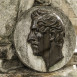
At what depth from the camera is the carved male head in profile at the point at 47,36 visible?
3250 millimetres

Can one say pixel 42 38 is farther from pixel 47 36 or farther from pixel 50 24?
pixel 50 24

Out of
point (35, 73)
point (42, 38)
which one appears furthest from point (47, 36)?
point (35, 73)

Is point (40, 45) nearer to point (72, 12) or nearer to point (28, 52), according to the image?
point (28, 52)

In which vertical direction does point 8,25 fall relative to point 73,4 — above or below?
below

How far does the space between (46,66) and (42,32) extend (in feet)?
1.60

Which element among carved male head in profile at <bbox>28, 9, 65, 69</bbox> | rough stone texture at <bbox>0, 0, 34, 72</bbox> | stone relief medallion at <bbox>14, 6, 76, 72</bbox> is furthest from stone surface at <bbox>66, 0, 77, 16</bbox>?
rough stone texture at <bbox>0, 0, 34, 72</bbox>

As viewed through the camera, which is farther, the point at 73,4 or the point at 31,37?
the point at 73,4

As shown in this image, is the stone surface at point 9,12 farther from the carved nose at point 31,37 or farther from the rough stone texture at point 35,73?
the rough stone texture at point 35,73

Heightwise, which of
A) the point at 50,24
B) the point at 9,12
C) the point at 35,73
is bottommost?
the point at 35,73

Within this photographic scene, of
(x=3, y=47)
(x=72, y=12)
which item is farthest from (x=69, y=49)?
(x=3, y=47)

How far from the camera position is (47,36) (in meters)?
3.30

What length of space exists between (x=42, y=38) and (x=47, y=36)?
0.08 m

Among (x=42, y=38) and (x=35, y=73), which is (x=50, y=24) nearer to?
(x=42, y=38)

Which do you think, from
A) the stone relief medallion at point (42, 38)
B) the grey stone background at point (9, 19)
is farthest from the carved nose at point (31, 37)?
the grey stone background at point (9, 19)
